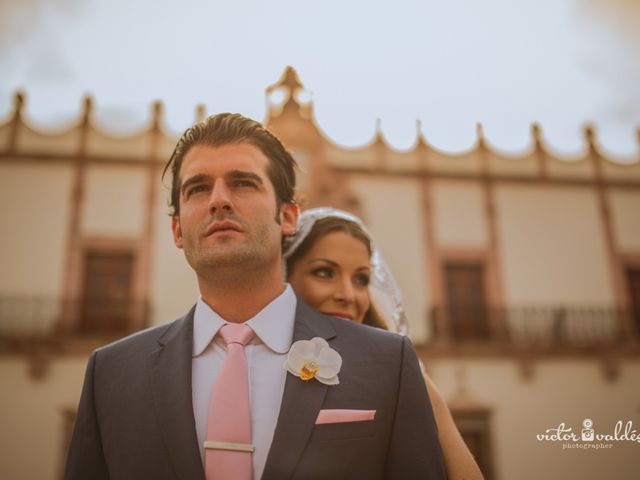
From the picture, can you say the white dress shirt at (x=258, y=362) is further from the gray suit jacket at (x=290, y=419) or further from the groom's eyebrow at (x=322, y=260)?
the groom's eyebrow at (x=322, y=260)

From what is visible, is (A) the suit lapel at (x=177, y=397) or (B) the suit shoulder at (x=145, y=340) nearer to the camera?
(A) the suit lapel at (x=177, y=397)

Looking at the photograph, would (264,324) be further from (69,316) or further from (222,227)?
(69,316)

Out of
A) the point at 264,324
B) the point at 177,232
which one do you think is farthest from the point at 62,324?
the point at 264,324

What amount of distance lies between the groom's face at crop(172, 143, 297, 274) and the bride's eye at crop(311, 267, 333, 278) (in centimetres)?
68

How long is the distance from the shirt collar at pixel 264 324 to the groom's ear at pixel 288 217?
24 centimetres

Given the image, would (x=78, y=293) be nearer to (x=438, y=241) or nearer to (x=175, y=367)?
(x=438, y=241)

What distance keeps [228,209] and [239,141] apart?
28cm

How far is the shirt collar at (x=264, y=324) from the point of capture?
180 cm

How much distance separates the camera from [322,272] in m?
2.61

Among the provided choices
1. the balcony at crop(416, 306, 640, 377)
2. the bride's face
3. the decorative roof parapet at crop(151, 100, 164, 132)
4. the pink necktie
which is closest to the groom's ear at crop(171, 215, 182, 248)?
the pink necktie

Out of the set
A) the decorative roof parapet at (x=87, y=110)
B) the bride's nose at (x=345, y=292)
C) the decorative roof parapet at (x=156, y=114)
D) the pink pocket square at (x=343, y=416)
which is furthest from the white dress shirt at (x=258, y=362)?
the decorative roof parapet at (x=87, y=110)

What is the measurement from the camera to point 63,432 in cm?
1109

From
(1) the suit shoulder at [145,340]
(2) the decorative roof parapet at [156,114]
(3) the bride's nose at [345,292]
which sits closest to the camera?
(1) the suit shoulder at [145,340]

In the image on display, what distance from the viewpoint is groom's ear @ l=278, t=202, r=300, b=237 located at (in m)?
2.00
